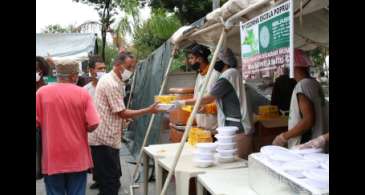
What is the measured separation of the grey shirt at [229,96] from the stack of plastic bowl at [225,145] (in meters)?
0.60

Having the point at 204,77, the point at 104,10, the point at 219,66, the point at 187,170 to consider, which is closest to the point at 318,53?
the point at 204,77

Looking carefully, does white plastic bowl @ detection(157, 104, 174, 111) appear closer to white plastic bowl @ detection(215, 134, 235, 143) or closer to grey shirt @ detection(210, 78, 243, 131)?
grey shirt @ detection(210, 78, 243, 131)

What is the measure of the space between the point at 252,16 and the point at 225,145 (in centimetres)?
119

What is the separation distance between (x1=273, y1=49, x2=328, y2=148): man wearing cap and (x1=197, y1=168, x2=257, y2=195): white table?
65 cm

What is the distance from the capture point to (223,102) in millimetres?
4375

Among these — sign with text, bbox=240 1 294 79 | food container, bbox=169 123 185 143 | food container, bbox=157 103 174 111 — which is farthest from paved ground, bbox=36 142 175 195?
sign with text, bbox=240 1 294 79

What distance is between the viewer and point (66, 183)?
12.8 ft

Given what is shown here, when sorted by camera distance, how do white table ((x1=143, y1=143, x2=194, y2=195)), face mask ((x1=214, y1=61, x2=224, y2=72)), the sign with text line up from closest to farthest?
the sign with text → white table ((x1=143, y1=143, x2=194, y2=195)) → face mask ((x1=214, y1=61, x2=224, y2=72))

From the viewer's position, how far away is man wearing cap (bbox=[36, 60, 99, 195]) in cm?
367

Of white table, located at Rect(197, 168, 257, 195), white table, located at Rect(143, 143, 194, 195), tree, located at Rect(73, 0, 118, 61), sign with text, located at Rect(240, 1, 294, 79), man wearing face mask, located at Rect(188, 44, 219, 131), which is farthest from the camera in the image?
tree, located at Rect(73, 0, 118, 61)

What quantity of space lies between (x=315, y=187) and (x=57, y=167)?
2.54 meters
